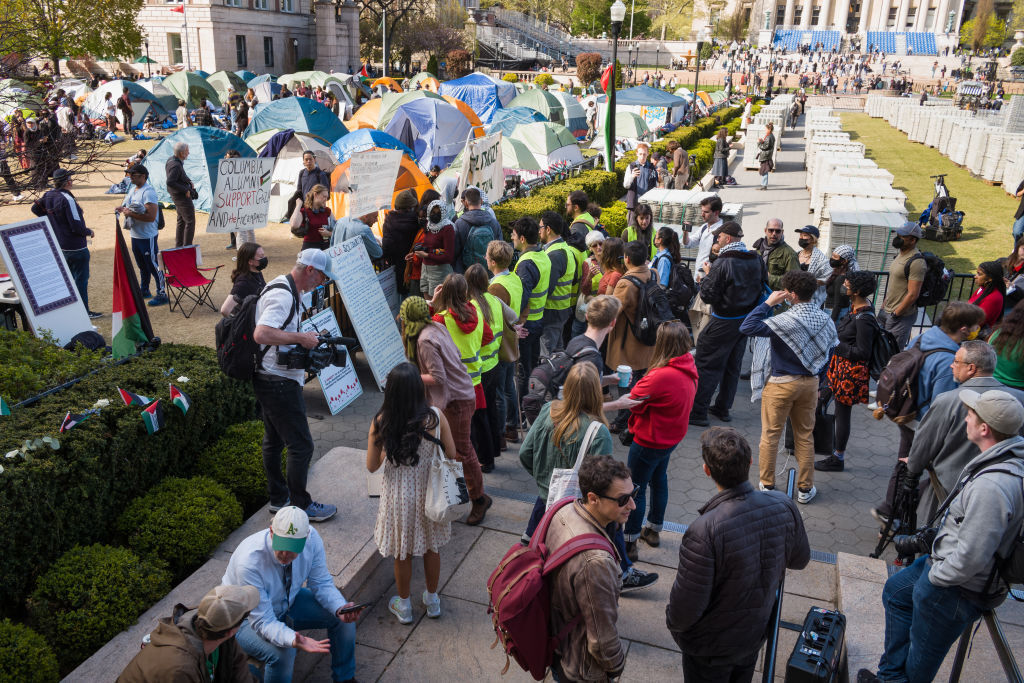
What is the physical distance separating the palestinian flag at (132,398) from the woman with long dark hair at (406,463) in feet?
6.94

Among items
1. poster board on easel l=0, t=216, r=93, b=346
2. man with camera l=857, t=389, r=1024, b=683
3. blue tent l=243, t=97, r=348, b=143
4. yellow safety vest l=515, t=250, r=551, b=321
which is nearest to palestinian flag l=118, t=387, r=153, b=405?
poster board on easel l=0, t=216, r=93, b=346

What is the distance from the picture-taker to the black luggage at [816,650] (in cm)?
338

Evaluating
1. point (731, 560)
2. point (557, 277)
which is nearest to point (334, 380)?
point (557, 277)

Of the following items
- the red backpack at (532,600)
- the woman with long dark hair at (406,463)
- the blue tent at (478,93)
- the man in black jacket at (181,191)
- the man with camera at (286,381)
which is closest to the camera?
the red backpack at (532,600)

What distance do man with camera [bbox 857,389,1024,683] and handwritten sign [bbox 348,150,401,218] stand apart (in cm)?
733

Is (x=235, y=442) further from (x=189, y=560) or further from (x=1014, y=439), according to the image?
(x=1014, y=439)

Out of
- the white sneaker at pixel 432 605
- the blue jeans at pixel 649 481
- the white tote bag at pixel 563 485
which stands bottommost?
the white sneaker at pixel 432 605

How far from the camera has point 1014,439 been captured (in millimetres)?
3740

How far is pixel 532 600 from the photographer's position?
3242mm

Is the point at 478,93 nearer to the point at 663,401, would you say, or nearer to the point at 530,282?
the point at 530,282

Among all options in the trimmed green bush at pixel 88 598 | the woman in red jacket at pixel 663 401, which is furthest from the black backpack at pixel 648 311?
the trimmed green bush at pixel 88 598

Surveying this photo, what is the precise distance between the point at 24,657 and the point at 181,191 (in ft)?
29.3

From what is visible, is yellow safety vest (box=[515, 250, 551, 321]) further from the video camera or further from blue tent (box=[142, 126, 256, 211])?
blue tent (box=[142, 126, 256, 211])

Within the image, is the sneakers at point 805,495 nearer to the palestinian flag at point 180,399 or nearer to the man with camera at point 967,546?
the man with camera at point 967,546
